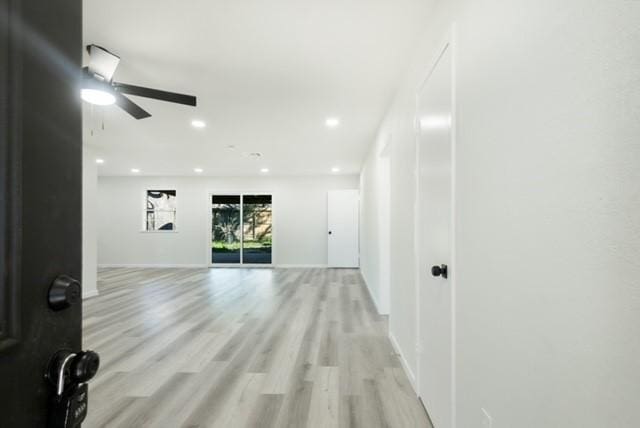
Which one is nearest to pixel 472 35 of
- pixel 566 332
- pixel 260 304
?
pixel 566 332

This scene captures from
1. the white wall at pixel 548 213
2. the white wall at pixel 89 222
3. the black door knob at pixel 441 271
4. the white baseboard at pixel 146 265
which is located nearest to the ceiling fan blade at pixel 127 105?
the white wall at pixel 548 213

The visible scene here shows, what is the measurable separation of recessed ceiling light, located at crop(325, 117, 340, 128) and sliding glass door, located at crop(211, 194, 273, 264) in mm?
4878

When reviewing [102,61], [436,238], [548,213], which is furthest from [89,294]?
[548,213]

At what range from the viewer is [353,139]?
4.84 metres

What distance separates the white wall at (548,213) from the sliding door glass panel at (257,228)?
24.8ft

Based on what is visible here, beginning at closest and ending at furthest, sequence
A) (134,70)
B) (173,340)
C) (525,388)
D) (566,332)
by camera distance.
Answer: (566,332) < (525,388) < (134,70) < (173,340)

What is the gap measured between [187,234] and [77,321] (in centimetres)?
883

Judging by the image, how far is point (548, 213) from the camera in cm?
84

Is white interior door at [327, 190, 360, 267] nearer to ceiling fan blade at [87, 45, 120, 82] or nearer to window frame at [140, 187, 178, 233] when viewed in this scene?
window frame at [140, 187, 178, 233]

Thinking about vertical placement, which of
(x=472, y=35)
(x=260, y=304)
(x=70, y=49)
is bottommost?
(x=260, y=304)

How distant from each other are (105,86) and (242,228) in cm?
659

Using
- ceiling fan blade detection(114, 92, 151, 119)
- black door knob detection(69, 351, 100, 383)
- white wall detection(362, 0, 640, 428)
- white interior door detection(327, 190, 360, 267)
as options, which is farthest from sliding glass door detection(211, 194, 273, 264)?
black door knob detection(69, 351, 100, 383)

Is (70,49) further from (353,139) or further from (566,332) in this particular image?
(353,139)

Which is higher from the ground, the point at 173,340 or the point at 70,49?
the point at 70,49
